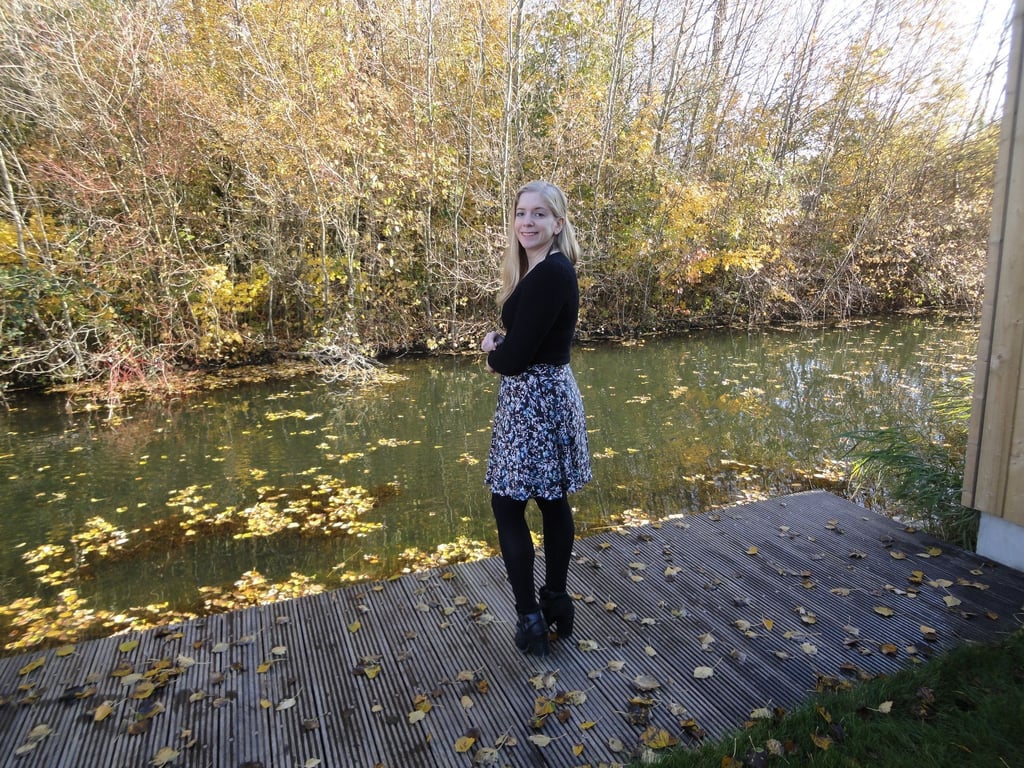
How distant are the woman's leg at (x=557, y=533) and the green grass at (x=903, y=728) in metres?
0.71

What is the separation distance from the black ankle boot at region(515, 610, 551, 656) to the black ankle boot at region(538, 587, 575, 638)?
7 cm

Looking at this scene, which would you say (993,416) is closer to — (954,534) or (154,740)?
(954,534)

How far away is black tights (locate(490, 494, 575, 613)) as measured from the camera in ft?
7.28

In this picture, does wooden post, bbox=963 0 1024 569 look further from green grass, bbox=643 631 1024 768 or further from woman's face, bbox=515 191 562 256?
woman's face, bbox=515 191 562 256

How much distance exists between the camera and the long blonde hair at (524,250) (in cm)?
212

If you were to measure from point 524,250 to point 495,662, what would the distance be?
5.09ft

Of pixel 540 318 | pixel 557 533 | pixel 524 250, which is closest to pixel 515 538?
pixel 557 533

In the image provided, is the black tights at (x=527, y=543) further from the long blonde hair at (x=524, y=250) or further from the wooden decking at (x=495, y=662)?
the long blonde hair at (x=524, y=250)

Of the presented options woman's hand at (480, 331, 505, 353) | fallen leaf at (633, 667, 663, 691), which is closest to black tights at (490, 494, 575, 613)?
fallen leaf at (633, 667, 663, 691)

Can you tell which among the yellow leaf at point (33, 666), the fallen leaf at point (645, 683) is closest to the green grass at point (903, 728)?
the fallen leaf at point (645, 683)

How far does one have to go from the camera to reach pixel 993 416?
277 centimetres

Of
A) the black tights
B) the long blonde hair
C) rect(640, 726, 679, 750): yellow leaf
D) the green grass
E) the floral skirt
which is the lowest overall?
rect(640, 726, 679, 750): yellow leaf

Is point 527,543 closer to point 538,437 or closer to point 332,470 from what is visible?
point 538,437

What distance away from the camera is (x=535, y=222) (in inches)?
83.4
